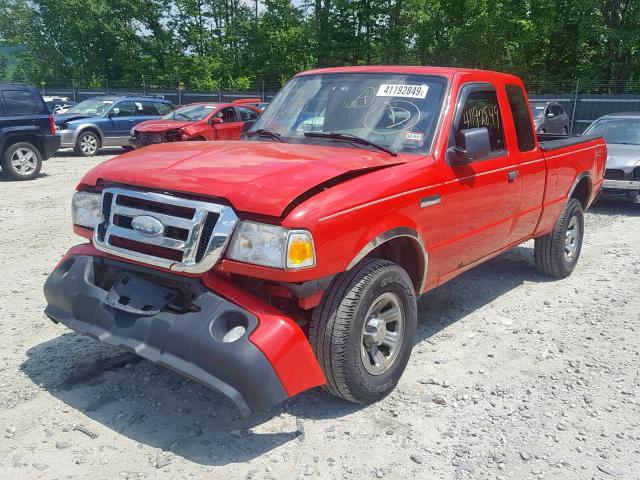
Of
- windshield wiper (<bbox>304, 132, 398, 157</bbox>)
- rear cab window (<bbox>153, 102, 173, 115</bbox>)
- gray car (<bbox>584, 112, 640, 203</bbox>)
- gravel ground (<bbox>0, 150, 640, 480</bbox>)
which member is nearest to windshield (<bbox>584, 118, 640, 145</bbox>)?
gray car (<bbox>584, 112, 640, 203</bbox>)

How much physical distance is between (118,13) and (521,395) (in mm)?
49891

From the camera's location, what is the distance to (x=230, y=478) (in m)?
2.97

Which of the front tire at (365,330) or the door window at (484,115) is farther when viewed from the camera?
the door window at (484,115)

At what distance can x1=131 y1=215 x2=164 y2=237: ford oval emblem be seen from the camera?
10.5ft

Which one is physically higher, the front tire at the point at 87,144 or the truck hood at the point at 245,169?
the truck hood at the point at 245,169

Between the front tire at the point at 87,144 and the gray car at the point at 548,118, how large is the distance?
12.1 metres

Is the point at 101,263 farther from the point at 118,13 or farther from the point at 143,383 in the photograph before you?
the point at 118,13

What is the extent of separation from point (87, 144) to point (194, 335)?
1569 cm

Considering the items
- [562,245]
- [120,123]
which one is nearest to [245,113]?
[120,123]

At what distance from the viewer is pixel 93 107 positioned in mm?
18172

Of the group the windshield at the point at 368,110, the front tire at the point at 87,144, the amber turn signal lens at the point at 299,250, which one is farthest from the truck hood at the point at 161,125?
the amber turn signal lens at the point at 299,250

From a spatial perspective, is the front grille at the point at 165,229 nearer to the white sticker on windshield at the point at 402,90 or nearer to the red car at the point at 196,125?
the white sticker on windshield at the point at 402,90

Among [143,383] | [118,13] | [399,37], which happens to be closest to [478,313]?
[143,383]

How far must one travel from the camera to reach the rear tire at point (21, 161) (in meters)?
12.0
